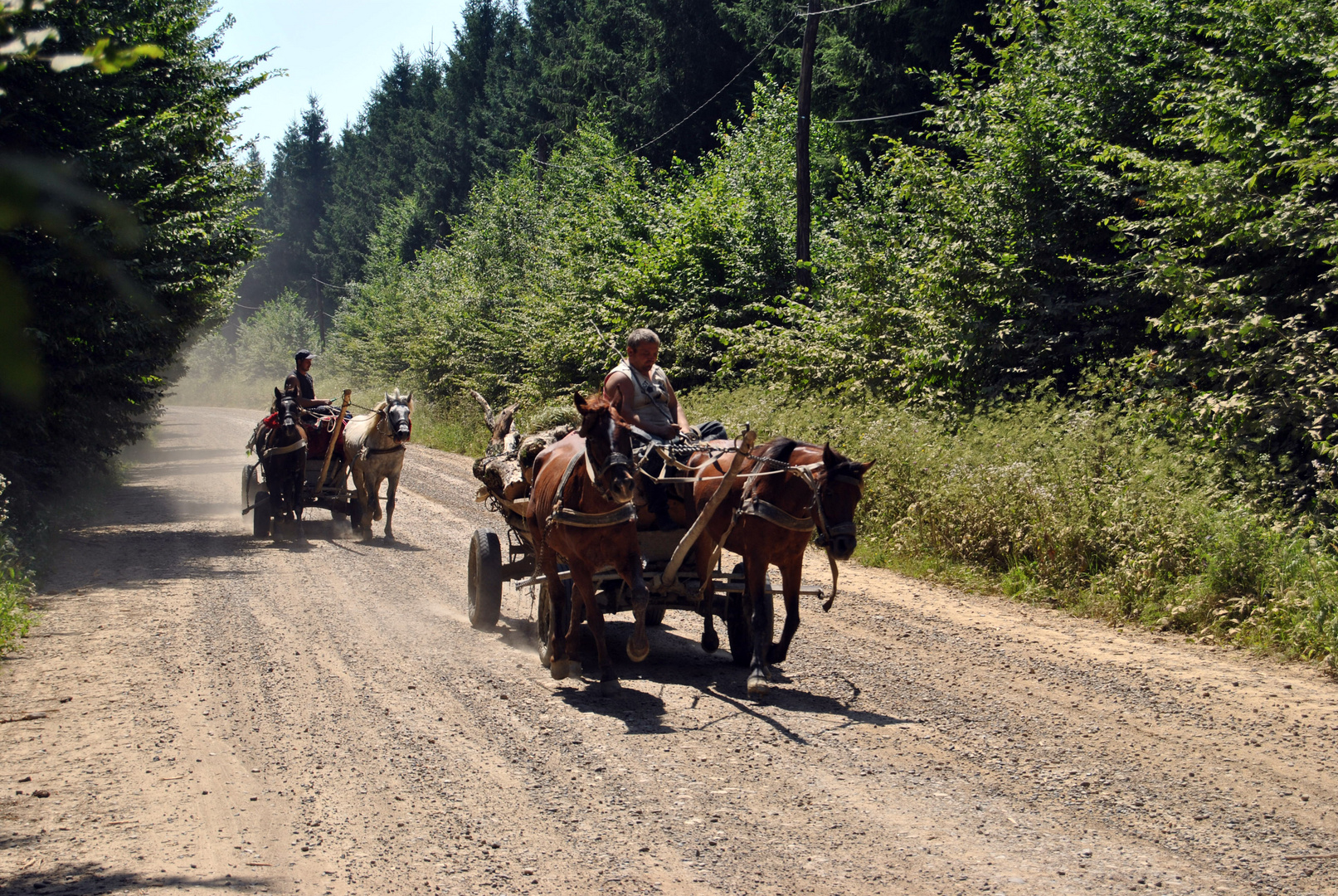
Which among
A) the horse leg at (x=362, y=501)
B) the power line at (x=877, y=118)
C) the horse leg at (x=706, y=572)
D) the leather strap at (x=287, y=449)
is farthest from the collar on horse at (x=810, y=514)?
the power line at (x=877, y=118)

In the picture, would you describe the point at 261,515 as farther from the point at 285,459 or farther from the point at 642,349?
the point at 642,349

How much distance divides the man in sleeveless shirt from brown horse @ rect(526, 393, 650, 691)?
1.62ft

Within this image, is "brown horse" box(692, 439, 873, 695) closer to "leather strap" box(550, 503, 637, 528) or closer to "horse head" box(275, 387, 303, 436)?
"leather strap" box(550, 503, 637, 528)

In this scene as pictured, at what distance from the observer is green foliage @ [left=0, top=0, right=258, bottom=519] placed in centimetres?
1077

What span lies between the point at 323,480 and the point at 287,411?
3.58 feet

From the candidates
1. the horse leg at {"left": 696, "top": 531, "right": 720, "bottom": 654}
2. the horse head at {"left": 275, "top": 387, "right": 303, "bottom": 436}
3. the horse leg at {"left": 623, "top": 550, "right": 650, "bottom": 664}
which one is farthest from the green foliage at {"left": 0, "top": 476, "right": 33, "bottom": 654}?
the horse leg at {"left": 696, "top": 531, "right": 720, "bottom": 654}

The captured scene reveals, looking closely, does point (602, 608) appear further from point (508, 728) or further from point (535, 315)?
point (535, 315)

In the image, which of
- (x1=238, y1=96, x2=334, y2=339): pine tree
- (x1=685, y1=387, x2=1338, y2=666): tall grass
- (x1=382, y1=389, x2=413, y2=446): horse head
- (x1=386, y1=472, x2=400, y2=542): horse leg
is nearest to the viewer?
(x1=685, y1=387, x2=1338, y2=666): tall grass

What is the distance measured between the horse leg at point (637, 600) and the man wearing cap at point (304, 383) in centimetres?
904

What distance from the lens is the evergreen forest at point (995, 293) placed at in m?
9.04

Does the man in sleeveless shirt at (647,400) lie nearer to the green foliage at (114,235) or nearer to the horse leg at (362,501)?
the green foliage at (114,235)

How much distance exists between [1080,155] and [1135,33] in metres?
1.61

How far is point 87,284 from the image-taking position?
11211 mm

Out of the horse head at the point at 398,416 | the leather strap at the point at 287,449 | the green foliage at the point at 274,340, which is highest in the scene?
the green foliage at the point at 274,340
